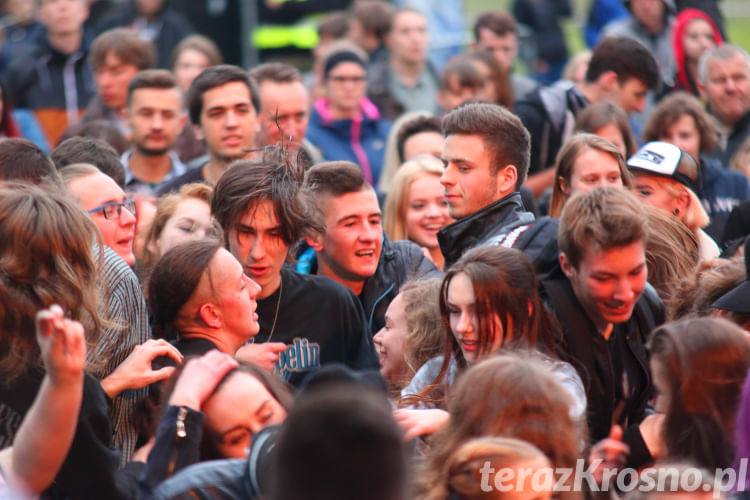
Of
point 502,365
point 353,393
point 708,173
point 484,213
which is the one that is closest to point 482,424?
point 502,365

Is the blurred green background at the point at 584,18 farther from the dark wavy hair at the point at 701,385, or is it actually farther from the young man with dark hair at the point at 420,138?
the dark wavy hair at the point at 701,385

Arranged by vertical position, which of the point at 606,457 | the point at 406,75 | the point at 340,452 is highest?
the point at 340,452

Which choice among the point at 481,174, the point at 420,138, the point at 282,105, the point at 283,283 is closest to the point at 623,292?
the point at 481,174

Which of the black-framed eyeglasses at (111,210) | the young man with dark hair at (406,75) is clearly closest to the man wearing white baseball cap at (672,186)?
the black-framed eyeglasses at (111,210)

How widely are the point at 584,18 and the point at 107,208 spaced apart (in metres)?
15.2

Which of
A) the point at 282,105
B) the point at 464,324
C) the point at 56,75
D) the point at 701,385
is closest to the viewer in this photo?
the point at 701,385

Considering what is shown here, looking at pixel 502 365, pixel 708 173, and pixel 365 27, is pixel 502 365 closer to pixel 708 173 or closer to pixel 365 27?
pixel 708 173

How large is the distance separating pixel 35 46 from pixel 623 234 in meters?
8.01

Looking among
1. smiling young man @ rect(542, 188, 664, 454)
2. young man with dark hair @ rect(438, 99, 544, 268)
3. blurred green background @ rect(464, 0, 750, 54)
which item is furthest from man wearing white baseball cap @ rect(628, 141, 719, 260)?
blurred green background @ rect(464, 0, 750, 54)

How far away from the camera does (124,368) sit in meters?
3.92

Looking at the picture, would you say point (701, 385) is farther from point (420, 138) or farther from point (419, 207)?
point (420, 138)

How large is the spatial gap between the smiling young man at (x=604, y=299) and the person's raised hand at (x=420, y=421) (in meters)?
0.87

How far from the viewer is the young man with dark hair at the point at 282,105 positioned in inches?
292

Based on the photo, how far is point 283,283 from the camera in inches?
192
